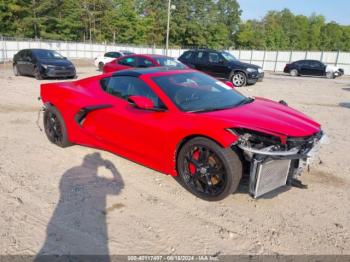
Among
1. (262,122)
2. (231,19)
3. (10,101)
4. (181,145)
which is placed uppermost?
(231,19)

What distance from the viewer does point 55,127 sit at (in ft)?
19.0

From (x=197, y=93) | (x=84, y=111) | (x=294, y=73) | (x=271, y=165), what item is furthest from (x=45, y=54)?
(x=294, y=73)

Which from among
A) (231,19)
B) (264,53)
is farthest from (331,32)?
(264,53)

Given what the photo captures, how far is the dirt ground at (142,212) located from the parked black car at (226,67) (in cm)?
1091

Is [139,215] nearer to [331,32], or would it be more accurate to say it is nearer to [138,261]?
[138,261]

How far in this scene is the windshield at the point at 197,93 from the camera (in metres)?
4.32

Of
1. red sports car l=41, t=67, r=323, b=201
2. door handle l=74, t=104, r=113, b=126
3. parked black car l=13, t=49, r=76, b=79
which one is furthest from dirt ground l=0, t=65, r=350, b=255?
parked black car l=13, t=49, r=76, b=79

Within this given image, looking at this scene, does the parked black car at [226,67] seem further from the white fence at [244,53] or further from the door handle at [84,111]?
the white fence at [244,53]

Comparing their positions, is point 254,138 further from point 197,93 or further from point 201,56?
point 201,56

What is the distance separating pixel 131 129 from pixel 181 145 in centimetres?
78

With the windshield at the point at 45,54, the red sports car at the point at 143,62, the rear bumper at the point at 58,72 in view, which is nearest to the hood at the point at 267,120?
the red sports car at the point at 143,62

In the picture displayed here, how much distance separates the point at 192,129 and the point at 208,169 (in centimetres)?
48

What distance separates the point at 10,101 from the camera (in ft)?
32.9

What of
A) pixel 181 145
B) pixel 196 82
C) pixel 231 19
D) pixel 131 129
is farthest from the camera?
pixel 231 19
